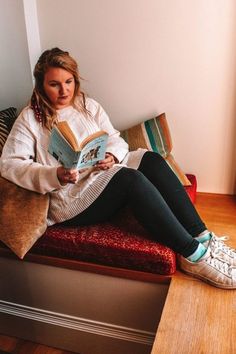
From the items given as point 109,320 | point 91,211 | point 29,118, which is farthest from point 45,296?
point 29,118

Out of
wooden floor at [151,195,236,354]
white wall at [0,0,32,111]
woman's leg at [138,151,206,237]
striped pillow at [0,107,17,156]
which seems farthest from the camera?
white wall at [0,0,32,111]

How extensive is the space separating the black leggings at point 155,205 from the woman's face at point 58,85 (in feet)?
1.37

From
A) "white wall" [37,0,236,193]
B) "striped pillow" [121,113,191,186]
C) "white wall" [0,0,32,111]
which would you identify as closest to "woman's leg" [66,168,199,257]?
"striped pillow" [121,113,191,186]

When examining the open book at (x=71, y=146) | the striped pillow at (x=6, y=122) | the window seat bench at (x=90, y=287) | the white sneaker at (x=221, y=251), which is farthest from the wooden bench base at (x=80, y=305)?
the striped pillow at (x=6, y=122)

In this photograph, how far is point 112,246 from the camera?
132cm

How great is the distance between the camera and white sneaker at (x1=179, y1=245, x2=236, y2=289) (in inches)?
48.2

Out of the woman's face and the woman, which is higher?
the woman's face

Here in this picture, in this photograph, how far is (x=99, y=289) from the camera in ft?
4.55

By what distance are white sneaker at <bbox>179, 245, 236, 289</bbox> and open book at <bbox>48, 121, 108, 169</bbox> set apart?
0.51 metres

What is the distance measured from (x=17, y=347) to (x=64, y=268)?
1.55 ft

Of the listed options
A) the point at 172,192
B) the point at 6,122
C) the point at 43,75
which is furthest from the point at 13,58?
the point at 172,192

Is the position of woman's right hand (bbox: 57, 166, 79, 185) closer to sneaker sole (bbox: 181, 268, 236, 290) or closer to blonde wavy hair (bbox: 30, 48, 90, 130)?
blonde wavy hair (bbox: 30, 48, 90, 130)

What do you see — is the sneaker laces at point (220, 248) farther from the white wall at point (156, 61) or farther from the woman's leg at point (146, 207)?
the white wall at point (156, 61)

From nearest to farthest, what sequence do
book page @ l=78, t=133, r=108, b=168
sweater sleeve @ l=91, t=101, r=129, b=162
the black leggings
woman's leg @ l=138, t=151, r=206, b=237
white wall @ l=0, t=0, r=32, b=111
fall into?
book page @ l=78, t=133, r=108, b=168
the black leggings
woman's leg @ l=138, t=151, r=206, b=237
sweater sleeve @ l=91, t=101, r=129, b=162
white wall @ l=0, t=0, r=32, b=111
